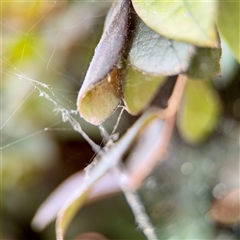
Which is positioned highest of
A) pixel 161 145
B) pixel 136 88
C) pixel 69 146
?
pixel 136 88

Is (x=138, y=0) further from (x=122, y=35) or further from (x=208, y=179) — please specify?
(x=208, y=179)

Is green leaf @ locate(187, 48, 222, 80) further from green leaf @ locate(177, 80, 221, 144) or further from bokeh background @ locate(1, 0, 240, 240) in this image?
green leaf @ locate(177, 80, 221, 144)

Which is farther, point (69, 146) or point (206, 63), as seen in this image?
point (69, 146)

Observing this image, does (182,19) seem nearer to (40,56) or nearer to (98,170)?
(98,170)

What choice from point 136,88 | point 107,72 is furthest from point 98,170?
point 107,72

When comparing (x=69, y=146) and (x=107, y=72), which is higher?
(x=107, y=72)
